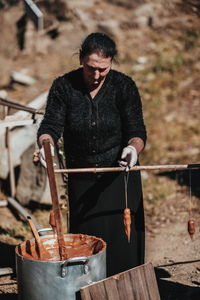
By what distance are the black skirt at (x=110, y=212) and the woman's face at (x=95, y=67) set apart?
27.3 inches

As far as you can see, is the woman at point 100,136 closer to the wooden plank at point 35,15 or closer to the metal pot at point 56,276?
the metal pot at point 56,276

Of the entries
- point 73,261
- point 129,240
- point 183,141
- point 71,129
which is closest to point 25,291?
point 73,261

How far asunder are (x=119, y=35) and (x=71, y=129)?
964cm

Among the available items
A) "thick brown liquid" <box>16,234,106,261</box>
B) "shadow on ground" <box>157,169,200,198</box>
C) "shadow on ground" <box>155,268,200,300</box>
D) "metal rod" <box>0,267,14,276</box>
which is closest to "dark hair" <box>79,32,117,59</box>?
"thick brown liquid" <box>16,234,106,261</box>

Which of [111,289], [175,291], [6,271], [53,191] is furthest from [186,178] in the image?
→ [53,191]

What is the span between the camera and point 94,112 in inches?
147

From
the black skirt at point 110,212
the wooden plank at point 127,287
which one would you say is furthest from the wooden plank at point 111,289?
the black skirt at point 110,212

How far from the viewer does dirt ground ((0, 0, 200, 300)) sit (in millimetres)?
5508

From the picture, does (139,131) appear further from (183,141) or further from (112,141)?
(183,141)

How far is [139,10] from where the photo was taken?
13.5m

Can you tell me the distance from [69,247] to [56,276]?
445mm

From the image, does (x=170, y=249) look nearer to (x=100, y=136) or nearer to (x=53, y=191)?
(x=100, y=136)

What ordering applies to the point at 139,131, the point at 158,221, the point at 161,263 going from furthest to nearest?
the point at 158,221 < the point at 161,263 < the point at 139,131

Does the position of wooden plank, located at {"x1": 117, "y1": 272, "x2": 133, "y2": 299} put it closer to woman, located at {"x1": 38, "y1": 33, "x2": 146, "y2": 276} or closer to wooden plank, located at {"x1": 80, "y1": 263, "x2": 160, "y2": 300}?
wooden plank, located at {"x1": 80, "y1": 263, "x2": 160, "y2": 300}
